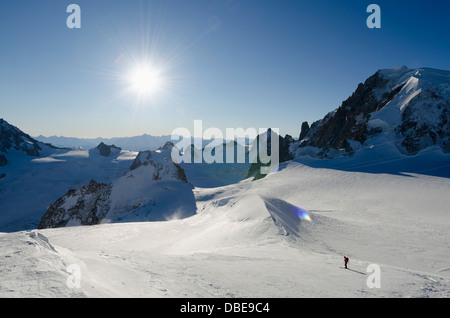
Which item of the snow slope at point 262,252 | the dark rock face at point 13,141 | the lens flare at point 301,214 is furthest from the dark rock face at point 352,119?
the dark rock face at point 13,141

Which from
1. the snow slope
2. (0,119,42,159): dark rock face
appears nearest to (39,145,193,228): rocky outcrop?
the snow slope

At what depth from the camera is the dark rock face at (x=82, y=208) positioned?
42.6 m

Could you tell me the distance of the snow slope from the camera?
731 cm

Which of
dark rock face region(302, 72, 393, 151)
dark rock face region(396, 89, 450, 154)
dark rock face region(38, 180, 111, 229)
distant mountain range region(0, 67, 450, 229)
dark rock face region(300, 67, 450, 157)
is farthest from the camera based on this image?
dark rock face region(302, 72, 393, 151)

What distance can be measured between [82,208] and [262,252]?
44093mm

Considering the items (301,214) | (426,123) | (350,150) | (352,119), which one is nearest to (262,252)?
(301,214)

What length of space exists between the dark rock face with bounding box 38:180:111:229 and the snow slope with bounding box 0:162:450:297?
16328mm

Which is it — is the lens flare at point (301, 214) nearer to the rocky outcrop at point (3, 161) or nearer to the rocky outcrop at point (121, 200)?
the rocky outcrop at point (121, 200)

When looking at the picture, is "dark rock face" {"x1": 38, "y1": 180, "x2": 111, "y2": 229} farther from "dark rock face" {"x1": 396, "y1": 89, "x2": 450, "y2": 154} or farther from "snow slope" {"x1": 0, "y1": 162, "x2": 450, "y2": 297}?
"dark rock face" {"x1": 396, "y1": 89, "x2": 450, "y2": 154}

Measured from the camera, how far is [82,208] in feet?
147

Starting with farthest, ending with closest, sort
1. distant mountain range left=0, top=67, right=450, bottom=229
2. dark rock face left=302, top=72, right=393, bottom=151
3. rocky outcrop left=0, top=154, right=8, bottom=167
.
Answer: rocky outcrop left=0, top=154, right=8, bottom=167
dark rock face left=302, top=72, right=393, bottom=151
distant mountain range left=0, top=67, right=450, bottom=229

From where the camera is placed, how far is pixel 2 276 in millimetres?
6336

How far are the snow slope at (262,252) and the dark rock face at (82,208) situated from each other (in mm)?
16328
